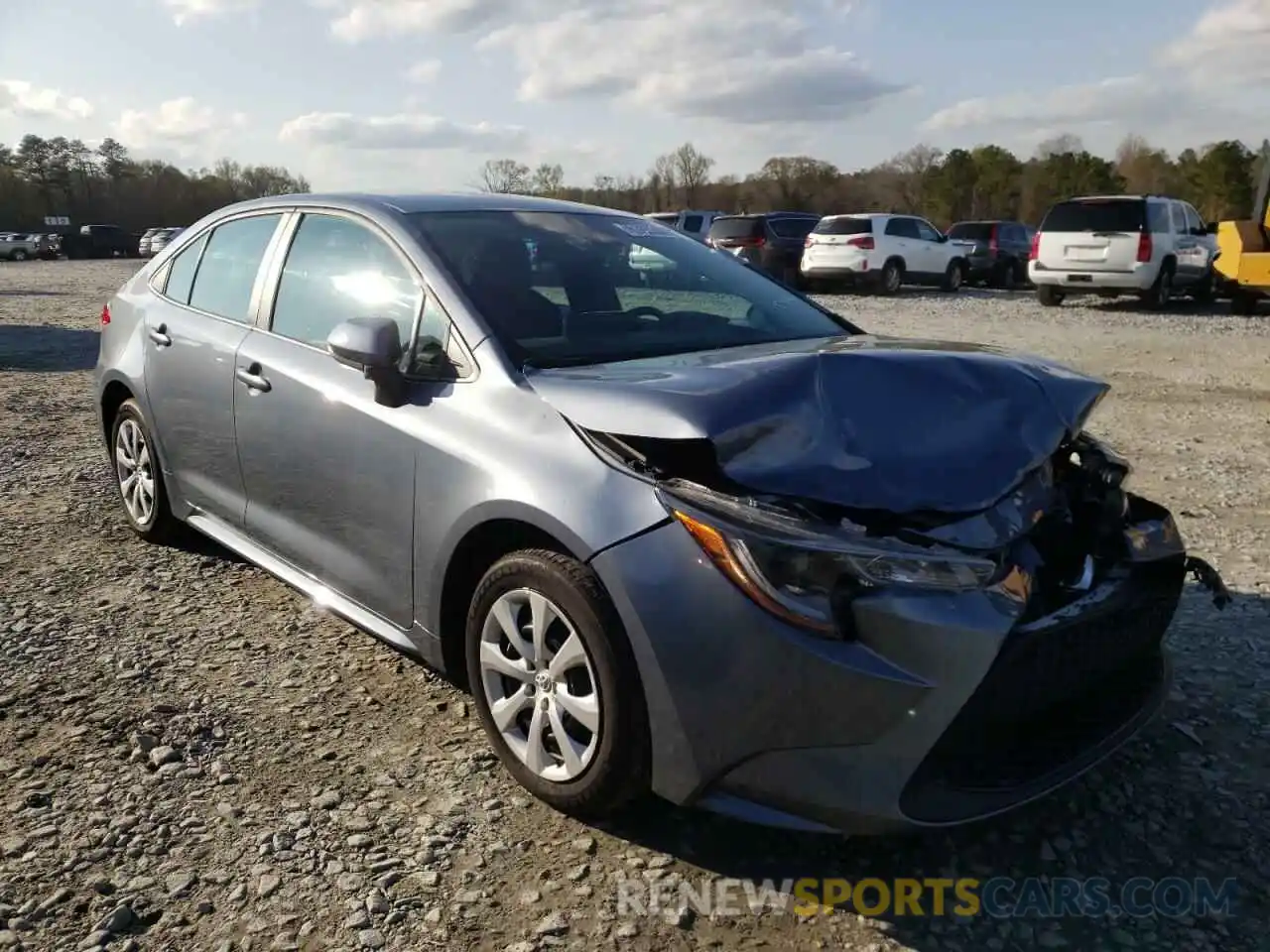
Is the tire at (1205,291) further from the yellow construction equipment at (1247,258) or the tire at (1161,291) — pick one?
the yellow construction equipment at (1247,258)

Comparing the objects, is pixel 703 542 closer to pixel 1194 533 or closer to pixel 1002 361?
pixel 1002 361

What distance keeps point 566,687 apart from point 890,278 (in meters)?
20.4

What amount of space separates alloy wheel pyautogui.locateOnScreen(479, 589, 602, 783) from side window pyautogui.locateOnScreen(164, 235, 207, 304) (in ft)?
8.42

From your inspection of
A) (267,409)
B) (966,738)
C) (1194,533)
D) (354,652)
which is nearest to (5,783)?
(354,652)

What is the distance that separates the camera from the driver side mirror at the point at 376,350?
9.71 ft

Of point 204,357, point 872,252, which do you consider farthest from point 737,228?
point 204,357

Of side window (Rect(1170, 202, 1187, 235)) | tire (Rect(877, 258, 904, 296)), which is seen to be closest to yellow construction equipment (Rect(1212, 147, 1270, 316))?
side window (Rect(1170, 202, 1187, 235))

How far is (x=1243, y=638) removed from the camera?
12.3 ft

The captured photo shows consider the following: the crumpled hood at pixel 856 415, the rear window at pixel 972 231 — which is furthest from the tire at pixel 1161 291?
the crumpled hood at pixel 856 415

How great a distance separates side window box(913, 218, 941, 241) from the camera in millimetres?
22438

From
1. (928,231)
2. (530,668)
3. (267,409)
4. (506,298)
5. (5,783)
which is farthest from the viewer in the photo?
(928,231)

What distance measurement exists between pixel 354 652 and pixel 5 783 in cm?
115

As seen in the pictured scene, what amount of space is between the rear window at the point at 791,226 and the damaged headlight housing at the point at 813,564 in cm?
2092

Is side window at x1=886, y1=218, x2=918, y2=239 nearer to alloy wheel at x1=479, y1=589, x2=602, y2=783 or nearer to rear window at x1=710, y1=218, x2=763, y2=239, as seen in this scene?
rear window at x1=710, y1=218, x2=763, y2=239
